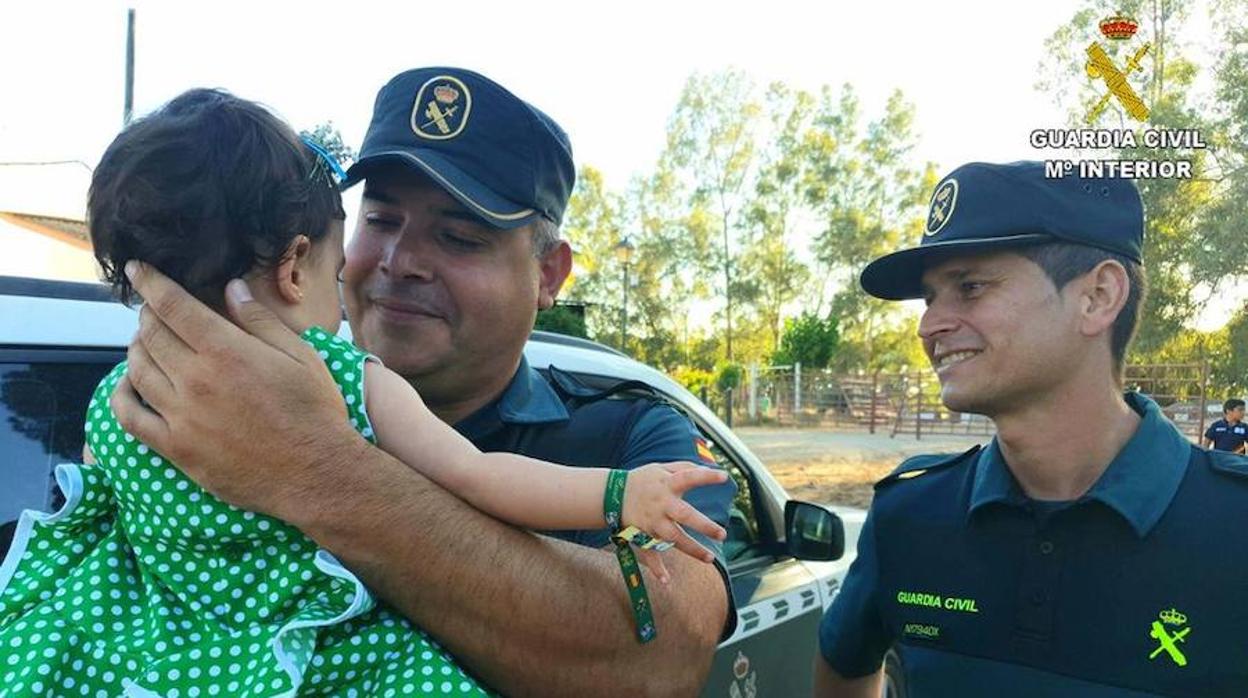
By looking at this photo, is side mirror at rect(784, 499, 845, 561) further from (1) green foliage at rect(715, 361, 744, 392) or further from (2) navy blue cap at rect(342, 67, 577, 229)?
(1) green foliage at rect(715, 361, 744, 392)

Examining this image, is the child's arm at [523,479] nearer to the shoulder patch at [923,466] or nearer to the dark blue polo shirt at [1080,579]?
the dark blue polo shirt at [1080,579]

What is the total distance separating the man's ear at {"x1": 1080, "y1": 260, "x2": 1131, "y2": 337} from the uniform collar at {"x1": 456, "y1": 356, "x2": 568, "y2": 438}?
3.60 feet

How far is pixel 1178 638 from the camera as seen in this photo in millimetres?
1688

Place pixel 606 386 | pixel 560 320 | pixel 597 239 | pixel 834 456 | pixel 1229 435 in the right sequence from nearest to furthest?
pixel 606 386, pixel 1229 435, pixel 560 320, pixel 834 456, pixel 597 239

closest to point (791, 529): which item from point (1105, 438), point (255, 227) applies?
point (1105, 438)

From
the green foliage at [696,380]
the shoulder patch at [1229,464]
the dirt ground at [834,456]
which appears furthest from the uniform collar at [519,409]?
the green foliage at [696,380]

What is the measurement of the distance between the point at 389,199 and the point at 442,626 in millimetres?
927

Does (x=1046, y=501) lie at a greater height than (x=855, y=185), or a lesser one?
lesser

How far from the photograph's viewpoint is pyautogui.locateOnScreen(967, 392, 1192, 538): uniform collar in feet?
5.74

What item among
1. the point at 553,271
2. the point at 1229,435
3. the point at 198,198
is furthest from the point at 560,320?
the point at 198,198

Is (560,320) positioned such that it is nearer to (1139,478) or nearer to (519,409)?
(519,409)

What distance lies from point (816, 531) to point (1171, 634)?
0.98 metres

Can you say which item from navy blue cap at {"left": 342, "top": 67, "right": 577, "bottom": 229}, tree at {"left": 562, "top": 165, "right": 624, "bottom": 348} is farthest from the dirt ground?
tree at {"left": 562, "top": 165, "right": 624, "bottom": 348}

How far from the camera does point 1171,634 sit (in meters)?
1.69
